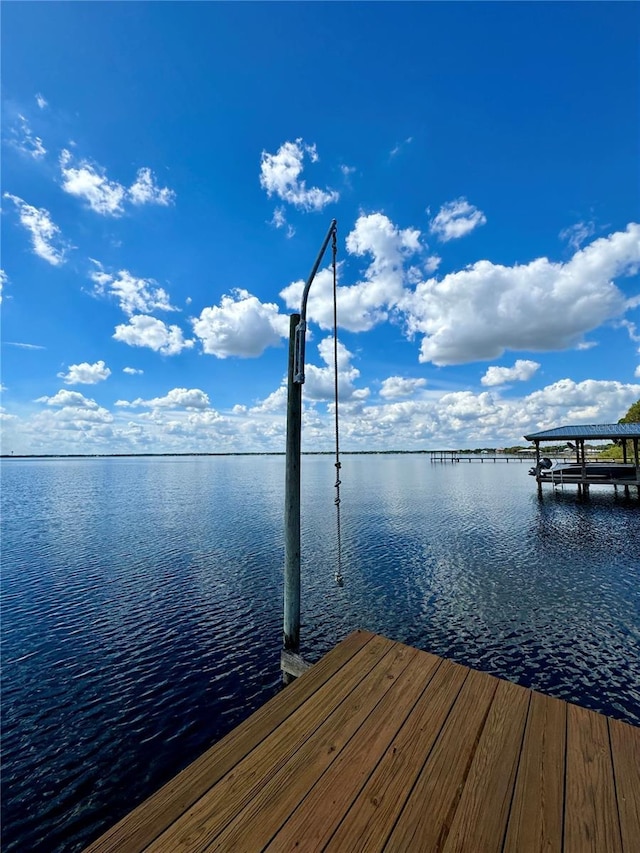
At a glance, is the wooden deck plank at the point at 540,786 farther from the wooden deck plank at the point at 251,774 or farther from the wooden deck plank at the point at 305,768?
the wooden deck plank at the point at 251,774

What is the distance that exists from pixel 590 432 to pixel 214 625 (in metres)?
38.2

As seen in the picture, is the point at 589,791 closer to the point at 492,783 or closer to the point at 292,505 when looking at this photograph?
the point at 492,783

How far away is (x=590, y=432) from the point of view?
3516 centimetres

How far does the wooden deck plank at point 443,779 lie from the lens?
101 inches

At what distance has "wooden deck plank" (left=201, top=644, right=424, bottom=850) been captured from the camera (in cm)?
263

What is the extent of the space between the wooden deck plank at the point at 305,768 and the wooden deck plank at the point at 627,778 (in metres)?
2.07

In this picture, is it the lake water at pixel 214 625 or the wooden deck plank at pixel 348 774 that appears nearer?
the wooden deck plank at pixel 348 774

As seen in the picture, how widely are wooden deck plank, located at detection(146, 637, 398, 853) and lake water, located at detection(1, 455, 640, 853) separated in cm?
454

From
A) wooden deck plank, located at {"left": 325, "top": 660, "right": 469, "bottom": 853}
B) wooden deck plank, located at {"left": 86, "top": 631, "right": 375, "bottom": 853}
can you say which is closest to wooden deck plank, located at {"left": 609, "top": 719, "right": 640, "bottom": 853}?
wooden deck plank, located at {"left": 325, "top": 660, "right": 469, "bottom": 853}

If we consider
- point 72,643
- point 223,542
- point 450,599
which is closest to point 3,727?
point 72,643

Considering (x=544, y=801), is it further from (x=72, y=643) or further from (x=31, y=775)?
(x=72, y=643)

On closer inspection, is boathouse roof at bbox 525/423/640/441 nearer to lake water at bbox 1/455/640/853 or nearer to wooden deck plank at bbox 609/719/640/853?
lake water at bbox 1/455/640/853

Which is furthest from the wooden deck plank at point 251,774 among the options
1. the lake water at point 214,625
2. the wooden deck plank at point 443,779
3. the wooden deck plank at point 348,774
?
the lake water at point 214,625

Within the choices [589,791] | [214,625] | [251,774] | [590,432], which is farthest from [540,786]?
[590,432]
